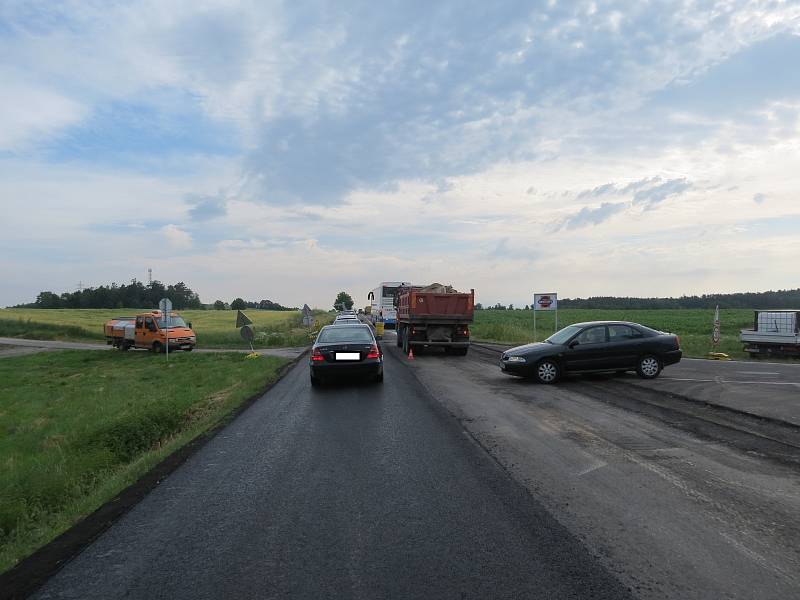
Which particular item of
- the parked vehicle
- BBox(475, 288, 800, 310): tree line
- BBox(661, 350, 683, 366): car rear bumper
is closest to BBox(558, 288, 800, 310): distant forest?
BBox(475, 288, 800, 310): tree line

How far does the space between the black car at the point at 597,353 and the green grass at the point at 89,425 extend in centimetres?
665

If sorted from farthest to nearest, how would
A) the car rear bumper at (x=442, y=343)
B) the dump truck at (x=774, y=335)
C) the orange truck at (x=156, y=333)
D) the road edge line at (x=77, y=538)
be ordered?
the orange truck at (x=156, y=333) < the car rear bumper at (x=442, y=343) < the dump truck at (x=774, y=335) < the road edge line at (x=77, y=538)

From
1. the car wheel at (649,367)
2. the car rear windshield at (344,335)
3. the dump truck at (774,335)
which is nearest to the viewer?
the car rear windshield at (344,335)

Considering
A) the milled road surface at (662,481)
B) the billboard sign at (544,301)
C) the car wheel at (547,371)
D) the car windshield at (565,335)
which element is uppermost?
the billboard sign at (544,301)

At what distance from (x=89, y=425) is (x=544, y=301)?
797 inches

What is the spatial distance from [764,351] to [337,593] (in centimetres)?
2199

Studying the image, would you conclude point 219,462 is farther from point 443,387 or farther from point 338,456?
point 443,387

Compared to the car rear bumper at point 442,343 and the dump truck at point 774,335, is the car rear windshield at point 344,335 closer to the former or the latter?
the car rear bumper at point 442,343

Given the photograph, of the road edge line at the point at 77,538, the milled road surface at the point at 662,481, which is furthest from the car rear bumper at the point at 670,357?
the road edge line at the point at 77,538

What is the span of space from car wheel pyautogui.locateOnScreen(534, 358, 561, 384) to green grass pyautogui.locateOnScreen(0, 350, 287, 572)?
6809 millimetres

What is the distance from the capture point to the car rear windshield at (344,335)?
44.8ft

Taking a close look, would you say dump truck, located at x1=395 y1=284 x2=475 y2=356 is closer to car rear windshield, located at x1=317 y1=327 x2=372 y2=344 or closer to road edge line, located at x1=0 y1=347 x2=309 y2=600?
car rear windshield, located at x1=317 y1=327 x2=372 y2=344

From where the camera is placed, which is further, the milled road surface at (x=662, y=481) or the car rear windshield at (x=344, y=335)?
the car rear windshield at (x=344, y=335)

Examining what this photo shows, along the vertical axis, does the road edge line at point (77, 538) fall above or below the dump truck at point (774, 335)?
below
